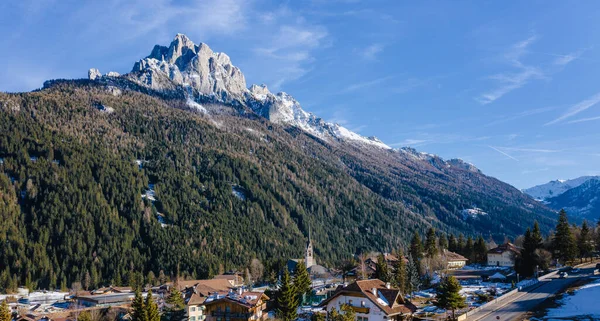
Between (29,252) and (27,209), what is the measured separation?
28263mm

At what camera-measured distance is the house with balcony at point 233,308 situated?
75.3 meters

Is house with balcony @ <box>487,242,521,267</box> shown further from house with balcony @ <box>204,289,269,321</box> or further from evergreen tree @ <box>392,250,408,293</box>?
house with balcony @ <box>204,289,269,321</box>

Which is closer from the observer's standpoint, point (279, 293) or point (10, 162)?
point (279, 293)

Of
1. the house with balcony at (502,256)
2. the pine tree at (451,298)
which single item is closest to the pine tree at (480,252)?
the house with balcony at (502,256)

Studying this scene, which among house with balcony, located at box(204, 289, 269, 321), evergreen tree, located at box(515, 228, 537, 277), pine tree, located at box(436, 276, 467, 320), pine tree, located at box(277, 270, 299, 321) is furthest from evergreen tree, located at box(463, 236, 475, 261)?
pine tree, located at box(436, 276, 467, 320)

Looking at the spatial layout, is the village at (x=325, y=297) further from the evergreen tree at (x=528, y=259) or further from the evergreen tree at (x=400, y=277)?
the evergreen tree at (x=528, y=259)

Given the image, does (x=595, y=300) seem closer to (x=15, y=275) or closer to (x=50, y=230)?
(x=15, y=275)

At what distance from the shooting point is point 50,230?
168 meters

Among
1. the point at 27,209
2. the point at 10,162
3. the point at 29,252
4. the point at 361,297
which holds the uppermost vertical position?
the point at 10,162

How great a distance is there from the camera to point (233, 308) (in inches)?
3000

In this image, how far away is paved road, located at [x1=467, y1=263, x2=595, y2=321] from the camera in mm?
62906

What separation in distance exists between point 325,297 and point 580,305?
186 ft

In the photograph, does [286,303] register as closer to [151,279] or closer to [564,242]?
[564,242]

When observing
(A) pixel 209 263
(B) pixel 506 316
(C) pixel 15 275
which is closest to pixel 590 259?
(B) pixel 506 316
